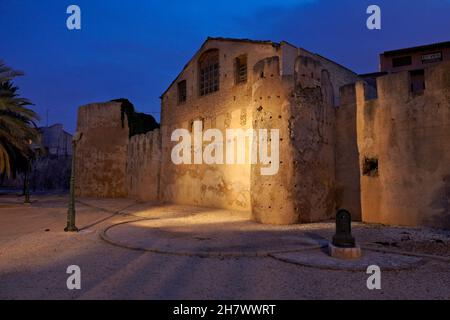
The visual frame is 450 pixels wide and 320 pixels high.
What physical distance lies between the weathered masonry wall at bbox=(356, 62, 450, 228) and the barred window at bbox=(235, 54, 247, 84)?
5449 mm

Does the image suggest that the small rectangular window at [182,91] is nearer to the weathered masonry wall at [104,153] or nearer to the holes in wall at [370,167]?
the weathered masonry wall at [104,153]

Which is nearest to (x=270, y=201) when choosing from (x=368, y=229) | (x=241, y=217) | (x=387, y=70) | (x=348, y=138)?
(x=241, y=217)

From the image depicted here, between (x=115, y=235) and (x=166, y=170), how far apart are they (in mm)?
10353

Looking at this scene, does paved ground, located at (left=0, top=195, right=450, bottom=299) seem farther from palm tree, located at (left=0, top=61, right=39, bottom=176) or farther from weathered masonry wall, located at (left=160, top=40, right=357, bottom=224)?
palm tree, located at (left=0, top=61, right=39, bottom=176)

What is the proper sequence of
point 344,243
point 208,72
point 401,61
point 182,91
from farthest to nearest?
point 401,61
point 182,91
point 208,72
point 344,243

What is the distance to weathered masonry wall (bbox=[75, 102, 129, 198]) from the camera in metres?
22.6

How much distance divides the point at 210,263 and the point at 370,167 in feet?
23.2

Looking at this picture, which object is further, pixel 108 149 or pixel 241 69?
pixel 108 149

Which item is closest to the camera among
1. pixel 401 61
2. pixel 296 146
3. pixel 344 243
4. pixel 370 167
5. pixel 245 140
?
pixel 344 243

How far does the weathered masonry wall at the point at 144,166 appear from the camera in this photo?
1903cm

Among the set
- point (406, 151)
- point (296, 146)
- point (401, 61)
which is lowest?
point (406, 151)

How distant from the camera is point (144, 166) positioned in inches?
790

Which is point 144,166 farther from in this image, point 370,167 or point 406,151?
point 406,151

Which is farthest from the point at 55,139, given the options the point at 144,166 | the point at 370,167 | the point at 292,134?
the point at 370,167
